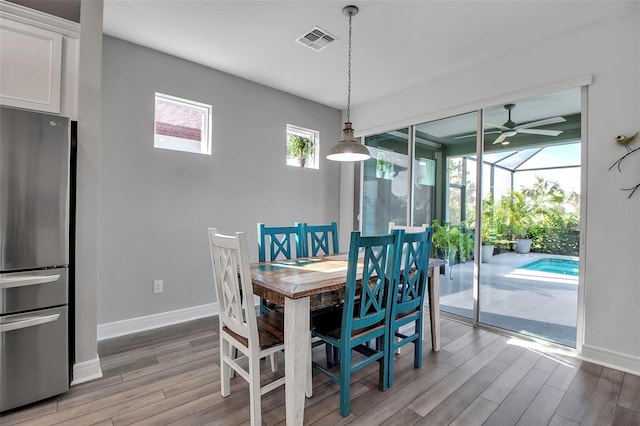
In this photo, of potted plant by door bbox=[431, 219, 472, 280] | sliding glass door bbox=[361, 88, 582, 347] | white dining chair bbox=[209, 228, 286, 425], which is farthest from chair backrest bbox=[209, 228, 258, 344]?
sliding glass door bbox=[361, 88, 582, 347]

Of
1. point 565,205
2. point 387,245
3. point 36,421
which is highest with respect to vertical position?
point 565,205

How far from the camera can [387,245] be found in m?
1.95

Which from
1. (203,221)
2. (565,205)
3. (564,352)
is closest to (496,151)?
(565,205)

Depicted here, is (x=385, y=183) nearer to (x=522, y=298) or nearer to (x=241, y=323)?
(x=522, y=298)

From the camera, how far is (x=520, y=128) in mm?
3037

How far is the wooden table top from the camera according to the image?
1665 mm

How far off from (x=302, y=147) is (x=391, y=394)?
3.22 m

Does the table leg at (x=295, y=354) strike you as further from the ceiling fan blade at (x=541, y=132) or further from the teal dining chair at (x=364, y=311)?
the ceiling fan blade at (x=541, y=132)

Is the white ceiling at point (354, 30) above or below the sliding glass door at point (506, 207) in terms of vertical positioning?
above

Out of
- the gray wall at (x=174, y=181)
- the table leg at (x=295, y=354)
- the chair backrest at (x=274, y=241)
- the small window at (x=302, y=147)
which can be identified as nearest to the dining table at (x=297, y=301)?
the table leg at (x=295, y=354)

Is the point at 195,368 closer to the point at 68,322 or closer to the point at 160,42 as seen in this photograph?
the point at 68,322

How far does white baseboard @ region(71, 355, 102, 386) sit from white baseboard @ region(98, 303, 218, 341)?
73cm

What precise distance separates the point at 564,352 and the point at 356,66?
3.40 m

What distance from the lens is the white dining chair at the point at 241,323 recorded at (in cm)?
162
